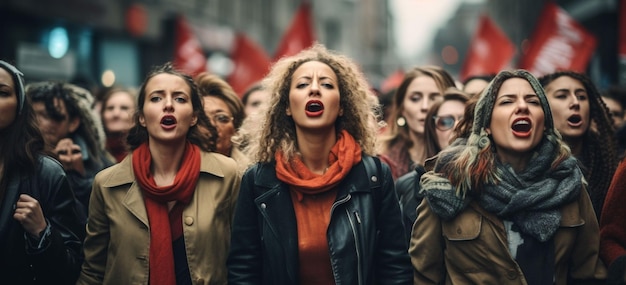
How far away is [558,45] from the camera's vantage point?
1025 cm

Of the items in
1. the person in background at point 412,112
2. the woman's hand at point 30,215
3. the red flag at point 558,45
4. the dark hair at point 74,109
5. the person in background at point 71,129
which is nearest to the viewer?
the woman's hand at point 30,215

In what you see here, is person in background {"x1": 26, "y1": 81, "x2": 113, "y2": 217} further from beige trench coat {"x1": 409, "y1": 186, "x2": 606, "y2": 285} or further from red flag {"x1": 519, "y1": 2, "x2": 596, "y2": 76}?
red flag {"x1": 519, "y1": 2, "x2": 596, "y2": 76}

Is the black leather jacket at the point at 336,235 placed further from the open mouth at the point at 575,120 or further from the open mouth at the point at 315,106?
the open mouth at the point at 575,120

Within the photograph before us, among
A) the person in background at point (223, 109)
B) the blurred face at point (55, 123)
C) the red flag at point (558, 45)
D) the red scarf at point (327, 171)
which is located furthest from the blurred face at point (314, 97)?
the red flag at point (558, 45)

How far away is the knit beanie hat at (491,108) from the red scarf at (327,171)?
710 mm

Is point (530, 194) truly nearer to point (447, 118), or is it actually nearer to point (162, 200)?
point (447, 118)

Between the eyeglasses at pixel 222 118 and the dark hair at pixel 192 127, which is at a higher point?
the dark hair at pixel 192 127

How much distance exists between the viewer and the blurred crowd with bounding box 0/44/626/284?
4125mm

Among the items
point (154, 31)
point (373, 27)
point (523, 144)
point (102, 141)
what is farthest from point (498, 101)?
point (373, 27)

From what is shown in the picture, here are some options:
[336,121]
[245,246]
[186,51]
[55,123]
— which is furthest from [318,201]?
[186,51]

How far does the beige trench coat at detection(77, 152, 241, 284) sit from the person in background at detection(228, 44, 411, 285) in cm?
27

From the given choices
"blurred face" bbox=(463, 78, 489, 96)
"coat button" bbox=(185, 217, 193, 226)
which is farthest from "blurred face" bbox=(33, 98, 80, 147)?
"blurred face" bbox=(463, 78, 489, 96)

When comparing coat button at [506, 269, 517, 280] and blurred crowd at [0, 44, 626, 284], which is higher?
blurred crowd at [0, 44, 626, 284]

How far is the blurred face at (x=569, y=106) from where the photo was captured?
17.7ft
